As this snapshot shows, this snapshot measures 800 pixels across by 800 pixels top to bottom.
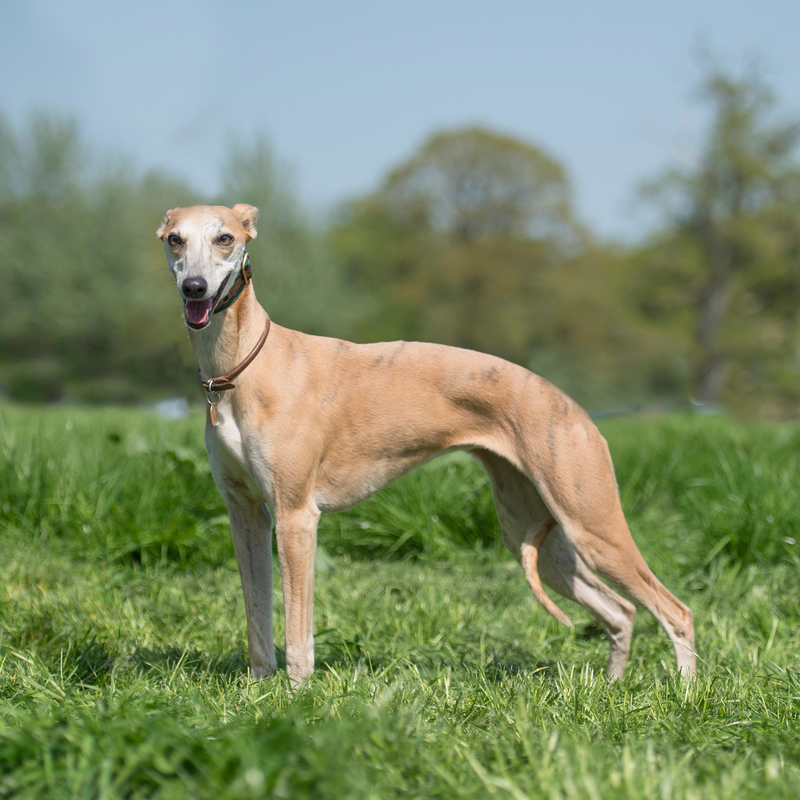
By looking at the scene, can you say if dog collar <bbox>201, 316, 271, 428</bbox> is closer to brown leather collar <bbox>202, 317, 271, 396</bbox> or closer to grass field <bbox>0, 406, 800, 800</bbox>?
brown leather collar <bbox>202, 317, 271, 396</bbox>

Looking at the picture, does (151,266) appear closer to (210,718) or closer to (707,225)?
(707,225)

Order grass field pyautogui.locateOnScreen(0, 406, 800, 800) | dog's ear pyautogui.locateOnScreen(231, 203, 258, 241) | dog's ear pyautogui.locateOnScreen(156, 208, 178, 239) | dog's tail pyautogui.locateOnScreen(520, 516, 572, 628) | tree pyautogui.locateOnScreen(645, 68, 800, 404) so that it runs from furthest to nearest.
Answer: tree pyautogui.locateOnScreen(645, 68, 800, 404)
dog's tail pyautogui.locateOnScreen(520, 516, 572, 628)
dog's ear pyautogui.locateOnScreen(231, 203, 258, 241)
dog's ear pyautogui.locateOnScreen(156, 208, 178, 239)
grass field pyautogui.locateOnScreen(0, 406, 800, 800)

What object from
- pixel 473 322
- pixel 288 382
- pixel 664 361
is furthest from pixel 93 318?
pixel 288 382

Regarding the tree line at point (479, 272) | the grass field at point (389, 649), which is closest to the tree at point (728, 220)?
the tree line at point (479, 272)

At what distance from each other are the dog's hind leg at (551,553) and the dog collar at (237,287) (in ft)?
4.33

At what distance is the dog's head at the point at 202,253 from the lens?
9.46 feet

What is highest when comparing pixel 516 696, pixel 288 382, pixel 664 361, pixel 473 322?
pixel 288 382

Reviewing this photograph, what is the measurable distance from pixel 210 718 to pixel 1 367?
35.6 metres

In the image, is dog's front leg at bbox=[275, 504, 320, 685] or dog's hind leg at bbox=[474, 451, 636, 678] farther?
dog's hind leg at bbox=[474, 451, 636, 678]

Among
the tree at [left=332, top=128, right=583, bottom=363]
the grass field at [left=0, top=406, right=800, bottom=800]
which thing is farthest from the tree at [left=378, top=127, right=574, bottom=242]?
the grass field at [left=0, top=406, right=800, bottom=800]

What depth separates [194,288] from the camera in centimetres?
283

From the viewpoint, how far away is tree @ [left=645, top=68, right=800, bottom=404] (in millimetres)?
29391

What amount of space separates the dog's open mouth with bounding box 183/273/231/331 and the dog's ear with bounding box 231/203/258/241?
439mm

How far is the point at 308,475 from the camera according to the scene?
3.20 meters
